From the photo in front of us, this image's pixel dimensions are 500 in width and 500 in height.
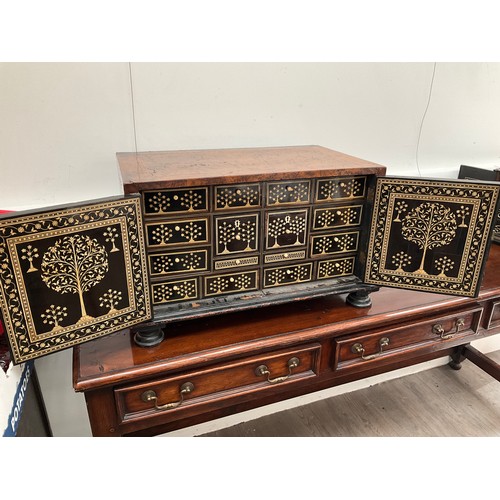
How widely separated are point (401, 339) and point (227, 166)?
735 mm

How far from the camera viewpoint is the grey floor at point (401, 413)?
168cm

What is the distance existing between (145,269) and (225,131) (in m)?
0.63

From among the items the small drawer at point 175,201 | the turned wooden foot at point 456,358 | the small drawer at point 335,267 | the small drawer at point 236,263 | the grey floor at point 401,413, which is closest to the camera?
the small drawer at point 175,201

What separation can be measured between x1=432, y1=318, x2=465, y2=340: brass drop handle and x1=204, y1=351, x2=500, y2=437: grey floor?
1.96 feet

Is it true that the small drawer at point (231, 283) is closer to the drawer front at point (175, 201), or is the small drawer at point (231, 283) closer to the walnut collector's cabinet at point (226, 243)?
the walnut collector's cabinet at point (226, 243)

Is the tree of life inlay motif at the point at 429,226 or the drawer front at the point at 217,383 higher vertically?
the tree of life inlay motif at the point at 429,226

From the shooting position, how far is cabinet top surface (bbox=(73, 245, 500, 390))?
0.94m

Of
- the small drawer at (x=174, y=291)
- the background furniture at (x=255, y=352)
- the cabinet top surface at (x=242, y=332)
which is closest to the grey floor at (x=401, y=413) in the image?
the background furniture at (x=255, y=352)

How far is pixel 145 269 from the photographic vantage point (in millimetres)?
907

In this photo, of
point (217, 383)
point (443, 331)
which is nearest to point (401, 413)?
point (443, 331)

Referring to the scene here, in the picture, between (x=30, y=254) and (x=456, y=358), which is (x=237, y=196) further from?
(x=456, y=358)

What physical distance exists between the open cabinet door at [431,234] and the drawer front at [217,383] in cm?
31

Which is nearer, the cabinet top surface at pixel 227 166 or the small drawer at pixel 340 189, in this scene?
the cabinet top surface at pixel 227 166

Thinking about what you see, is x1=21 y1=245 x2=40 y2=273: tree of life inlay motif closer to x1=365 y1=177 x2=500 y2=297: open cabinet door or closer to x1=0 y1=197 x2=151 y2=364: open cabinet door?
x1=0 y1=197 x2=151 y2=364: open cabinet door
